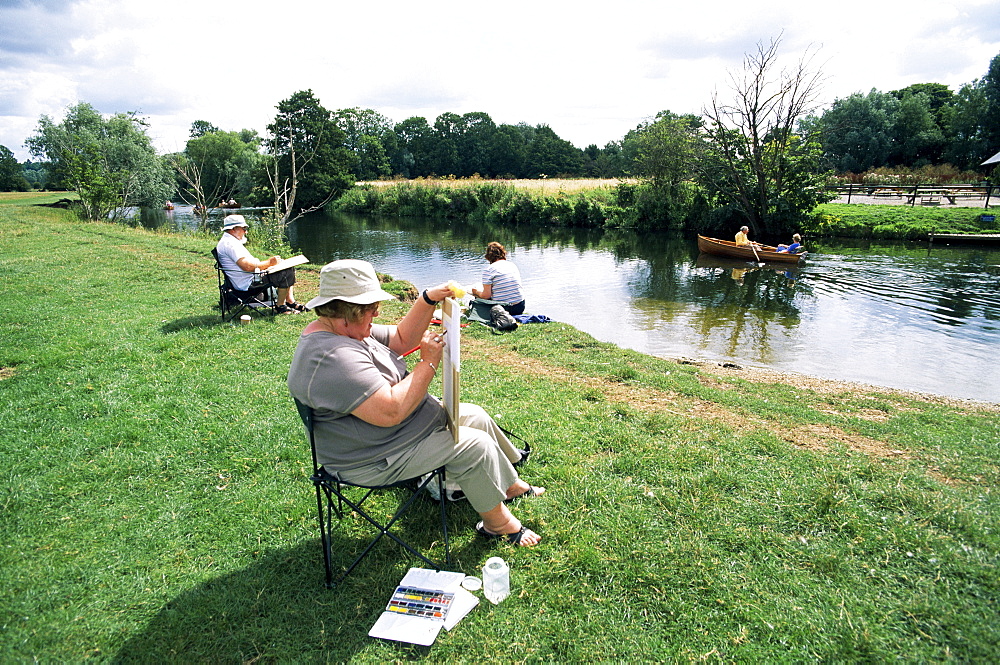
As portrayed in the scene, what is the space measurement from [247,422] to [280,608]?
7.79 ft

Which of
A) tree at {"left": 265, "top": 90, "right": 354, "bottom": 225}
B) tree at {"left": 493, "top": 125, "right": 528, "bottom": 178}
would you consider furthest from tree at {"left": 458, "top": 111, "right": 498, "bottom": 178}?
tree at {"left": 265, "top": 90, "right": 354, "bottom": 225}

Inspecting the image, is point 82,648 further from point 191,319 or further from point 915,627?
point 191,319

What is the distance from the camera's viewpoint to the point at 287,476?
414cm

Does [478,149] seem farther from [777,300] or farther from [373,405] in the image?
[373,405]

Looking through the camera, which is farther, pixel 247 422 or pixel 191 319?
pixel 191 319

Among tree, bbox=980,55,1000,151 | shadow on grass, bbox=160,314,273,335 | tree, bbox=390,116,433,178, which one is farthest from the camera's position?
tree, bbox=390,116,433,178

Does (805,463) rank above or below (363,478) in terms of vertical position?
below

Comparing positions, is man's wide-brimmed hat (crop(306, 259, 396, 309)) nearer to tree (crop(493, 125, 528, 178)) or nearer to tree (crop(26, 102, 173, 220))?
tree (crop(26, 102, 173, 220))

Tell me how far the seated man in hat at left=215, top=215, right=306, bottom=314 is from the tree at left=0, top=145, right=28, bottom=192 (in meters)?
71.0

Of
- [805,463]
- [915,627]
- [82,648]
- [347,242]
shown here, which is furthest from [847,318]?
[347,242]

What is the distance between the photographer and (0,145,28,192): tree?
2286 inches

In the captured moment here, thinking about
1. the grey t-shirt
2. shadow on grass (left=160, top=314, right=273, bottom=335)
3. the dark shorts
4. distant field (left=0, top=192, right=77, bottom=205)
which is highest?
distant field (left=0, top=192, right=77, bottom=205)

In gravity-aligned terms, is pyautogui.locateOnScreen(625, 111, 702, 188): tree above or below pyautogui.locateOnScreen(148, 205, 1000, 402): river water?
above

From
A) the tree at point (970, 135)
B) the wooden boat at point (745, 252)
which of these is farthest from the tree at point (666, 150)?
the tree at point (970, 135)
